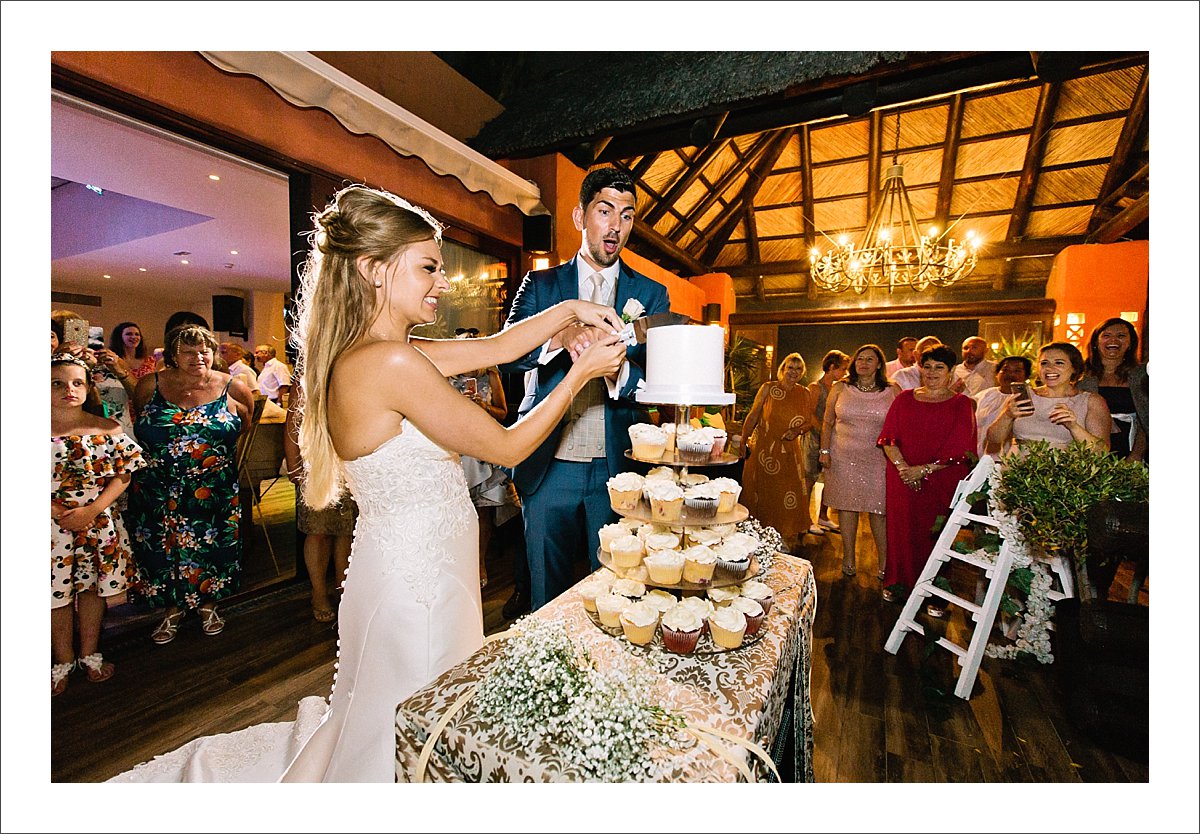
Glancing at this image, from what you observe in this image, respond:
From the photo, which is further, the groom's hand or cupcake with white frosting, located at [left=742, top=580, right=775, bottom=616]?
the groom's hand

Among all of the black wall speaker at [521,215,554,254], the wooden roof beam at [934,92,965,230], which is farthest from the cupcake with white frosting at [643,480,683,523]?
the wooden roof beam at [934,92,965,230]

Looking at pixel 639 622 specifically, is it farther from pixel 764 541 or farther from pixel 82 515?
pixel 82 515

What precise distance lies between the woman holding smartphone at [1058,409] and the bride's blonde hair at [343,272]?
147 inches

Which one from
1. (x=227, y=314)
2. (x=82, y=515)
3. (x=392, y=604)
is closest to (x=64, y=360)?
(x=82, y=515)

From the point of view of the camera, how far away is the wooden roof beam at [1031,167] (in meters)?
7.71

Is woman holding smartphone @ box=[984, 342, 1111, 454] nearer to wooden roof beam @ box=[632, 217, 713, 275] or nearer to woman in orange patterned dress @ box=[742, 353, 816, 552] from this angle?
woman in orange patterned dress @ box=[742, 353, 816, 552]

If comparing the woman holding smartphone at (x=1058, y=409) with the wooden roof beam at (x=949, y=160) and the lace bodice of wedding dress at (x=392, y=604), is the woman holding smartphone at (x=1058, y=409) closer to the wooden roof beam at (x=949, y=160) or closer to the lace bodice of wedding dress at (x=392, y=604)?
the lace bodice of wedding dress at (x=392, y=604)

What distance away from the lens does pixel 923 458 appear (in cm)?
386

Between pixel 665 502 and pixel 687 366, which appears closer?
pixel 687 366

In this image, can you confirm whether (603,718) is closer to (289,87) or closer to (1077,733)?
(1077,733)

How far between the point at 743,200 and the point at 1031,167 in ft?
15.8

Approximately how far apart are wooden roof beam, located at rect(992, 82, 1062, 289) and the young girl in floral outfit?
1094cm

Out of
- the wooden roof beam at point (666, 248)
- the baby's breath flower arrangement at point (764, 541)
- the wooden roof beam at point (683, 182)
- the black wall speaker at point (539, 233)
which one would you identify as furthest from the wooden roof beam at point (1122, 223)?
the baby's breath flower arrangement at point (764, 541)

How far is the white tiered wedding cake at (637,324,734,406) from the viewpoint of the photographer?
1.31m
